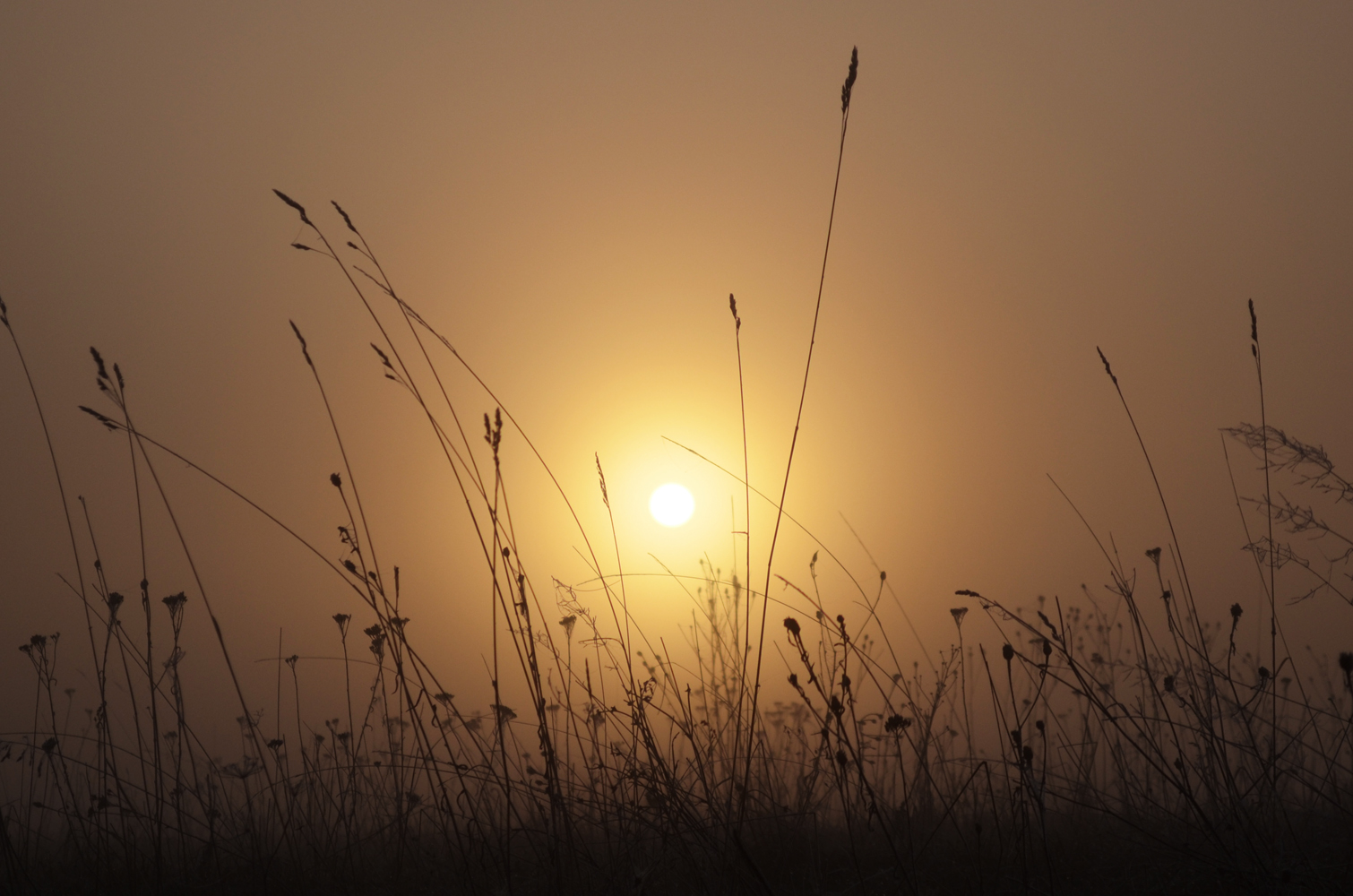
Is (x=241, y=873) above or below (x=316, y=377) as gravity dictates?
below

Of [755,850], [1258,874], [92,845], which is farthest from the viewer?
[92,845]

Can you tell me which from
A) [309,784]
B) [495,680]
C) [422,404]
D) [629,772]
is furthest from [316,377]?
[309,784]

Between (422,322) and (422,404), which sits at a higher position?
(422,322)

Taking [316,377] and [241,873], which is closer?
[316,377]

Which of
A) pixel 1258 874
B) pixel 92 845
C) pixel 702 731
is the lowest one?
pixel 1258 874

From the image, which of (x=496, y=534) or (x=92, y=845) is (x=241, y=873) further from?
(x=496, y=534)

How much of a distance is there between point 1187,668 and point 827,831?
1533 mm

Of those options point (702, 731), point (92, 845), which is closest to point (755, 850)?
point (702, 731)

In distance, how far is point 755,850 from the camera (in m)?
2.46

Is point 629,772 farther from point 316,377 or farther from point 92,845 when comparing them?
point 92,845

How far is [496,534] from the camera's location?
6.54 ft

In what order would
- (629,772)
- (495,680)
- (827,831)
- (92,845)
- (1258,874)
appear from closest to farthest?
1. (1258,874)
2. (495,680)
3. (629,772)
4. (92,845)
5. (827,831)

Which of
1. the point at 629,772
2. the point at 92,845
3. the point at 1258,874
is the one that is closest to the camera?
the point at 1258,874

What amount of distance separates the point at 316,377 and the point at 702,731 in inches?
59.4
